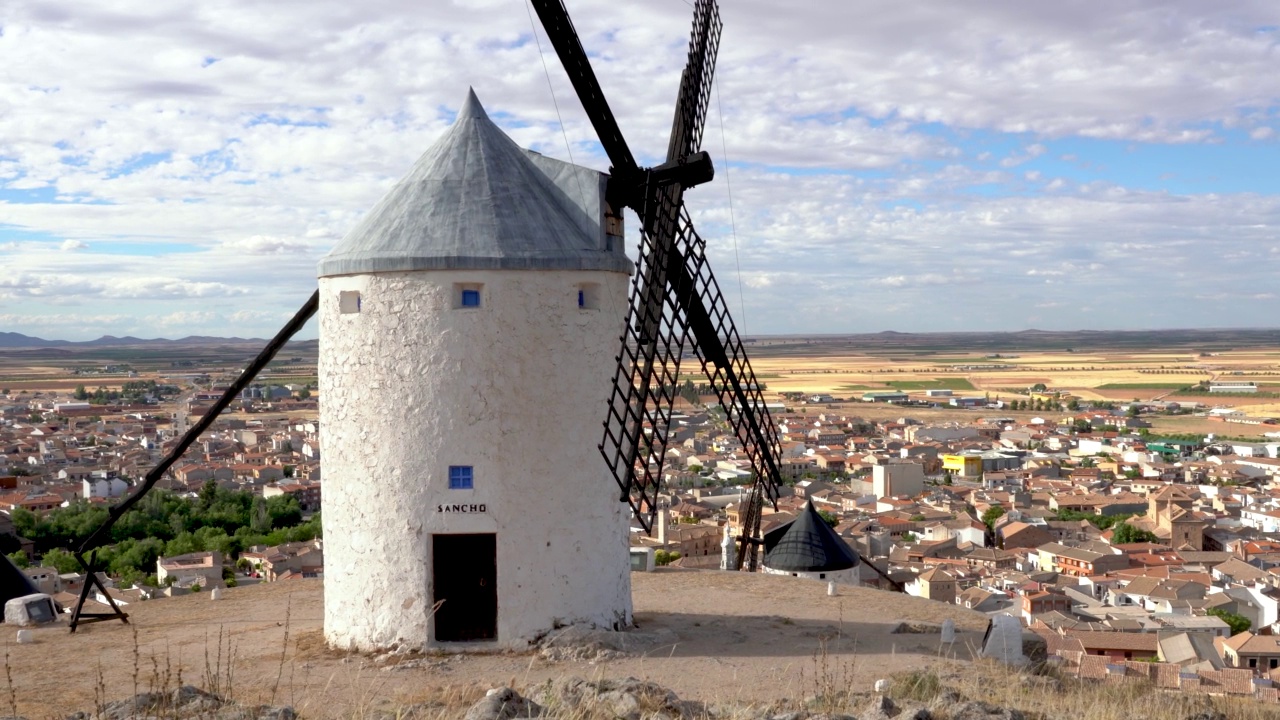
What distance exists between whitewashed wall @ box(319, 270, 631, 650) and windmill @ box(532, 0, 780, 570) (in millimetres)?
363

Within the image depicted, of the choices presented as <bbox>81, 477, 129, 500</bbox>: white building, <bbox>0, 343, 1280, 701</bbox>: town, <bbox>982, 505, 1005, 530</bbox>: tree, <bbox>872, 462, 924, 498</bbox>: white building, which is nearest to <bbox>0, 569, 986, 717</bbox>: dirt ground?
<bbox>0, 343, 1280, 701</bbox>: town

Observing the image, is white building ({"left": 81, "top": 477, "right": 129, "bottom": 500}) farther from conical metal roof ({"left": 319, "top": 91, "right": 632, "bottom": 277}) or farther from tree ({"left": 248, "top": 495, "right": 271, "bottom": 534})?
conical metal roof ({"left": 319, "top": 91, "right": 632, "bottom": 277})

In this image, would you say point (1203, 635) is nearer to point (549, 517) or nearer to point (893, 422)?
point (549, 517)

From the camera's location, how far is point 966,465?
86688mm

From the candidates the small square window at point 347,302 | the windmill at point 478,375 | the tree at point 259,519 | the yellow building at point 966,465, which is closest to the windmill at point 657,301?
the windmill at point 478,375

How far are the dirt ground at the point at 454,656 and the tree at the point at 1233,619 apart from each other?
31014 millimetres

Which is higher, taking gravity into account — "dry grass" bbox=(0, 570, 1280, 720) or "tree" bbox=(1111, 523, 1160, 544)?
"dry grass" bbox=(0, 570, 1280, 720)

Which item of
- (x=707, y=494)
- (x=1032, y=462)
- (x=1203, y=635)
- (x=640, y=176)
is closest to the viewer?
(x=640, y=176)

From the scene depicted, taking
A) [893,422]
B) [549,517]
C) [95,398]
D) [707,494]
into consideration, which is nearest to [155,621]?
[549,517]

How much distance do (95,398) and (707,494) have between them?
9764 cm

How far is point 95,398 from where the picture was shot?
14162 centimetres

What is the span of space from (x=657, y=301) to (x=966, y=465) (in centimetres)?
7999

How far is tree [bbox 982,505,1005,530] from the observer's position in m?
63.8

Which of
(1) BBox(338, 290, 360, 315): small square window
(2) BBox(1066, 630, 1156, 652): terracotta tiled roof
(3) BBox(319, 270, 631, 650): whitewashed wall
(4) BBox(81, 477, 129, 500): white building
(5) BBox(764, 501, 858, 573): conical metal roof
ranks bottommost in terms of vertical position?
(2) BBox(1066, 630, 1156, 652): terracotta tiled roof
